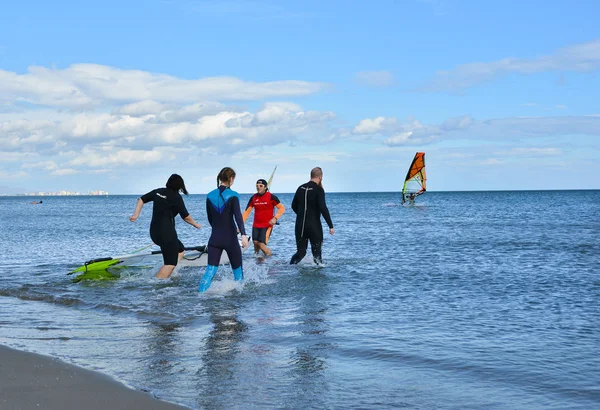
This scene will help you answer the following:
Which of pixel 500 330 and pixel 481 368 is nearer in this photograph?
pixel 481 368

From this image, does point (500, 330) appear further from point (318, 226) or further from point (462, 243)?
point (462, 243)

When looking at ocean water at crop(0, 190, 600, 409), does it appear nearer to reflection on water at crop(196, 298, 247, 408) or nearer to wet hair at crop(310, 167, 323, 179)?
reflection on water at crop(196, 298, 247, 408)

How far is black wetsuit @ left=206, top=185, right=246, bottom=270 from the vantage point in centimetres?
879

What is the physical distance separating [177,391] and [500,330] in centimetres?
413

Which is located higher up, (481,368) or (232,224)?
(232,224)

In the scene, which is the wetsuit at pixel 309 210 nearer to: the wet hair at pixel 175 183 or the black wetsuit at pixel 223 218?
the wet hair at pixel 175 183

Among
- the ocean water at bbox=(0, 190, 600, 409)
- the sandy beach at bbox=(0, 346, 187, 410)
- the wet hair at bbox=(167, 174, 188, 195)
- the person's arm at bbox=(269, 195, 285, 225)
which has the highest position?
the wet hair at bbox=(167, 174, 188, 195)

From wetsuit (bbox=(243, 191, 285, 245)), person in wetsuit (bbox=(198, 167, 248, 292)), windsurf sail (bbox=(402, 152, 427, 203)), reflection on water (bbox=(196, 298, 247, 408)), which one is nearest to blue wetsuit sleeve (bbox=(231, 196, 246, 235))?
person in wetsuit (bbox=(198, 167, 248, 292))

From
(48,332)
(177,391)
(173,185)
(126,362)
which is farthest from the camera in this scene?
(173,185)

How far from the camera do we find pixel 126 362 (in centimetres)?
564

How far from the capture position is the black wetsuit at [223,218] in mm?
8789

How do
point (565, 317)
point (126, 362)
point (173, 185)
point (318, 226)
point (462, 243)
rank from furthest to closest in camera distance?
1. point (462, 243)
2. point (318, 226)
3. point (173, 185)
4. point (565, 317)
5. point (126, 362)

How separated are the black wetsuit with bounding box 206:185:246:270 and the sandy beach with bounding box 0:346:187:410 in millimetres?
3702

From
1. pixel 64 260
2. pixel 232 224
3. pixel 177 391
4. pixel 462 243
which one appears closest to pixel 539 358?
pixel 177 391
